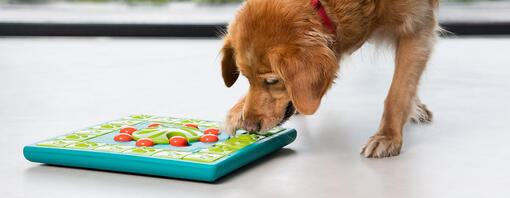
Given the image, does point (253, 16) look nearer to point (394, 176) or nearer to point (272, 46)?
point (272, 46)

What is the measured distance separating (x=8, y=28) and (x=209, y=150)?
18.8 ft

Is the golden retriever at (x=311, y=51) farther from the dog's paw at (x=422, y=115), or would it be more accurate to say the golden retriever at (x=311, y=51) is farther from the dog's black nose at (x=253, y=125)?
the dog's paw at (x=422, y=115)

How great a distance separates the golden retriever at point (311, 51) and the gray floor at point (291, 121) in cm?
15

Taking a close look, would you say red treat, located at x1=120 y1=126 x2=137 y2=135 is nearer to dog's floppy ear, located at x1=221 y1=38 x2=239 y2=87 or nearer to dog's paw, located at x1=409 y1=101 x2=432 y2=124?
dog's floppy ear, located at x1=221 y1=38 x2=239 y2=87

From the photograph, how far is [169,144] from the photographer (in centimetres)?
199

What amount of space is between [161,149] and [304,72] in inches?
19.2

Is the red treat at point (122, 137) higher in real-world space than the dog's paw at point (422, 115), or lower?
higher

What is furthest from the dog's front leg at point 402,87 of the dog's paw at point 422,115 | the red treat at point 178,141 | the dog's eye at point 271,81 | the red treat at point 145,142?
the red treat at point 145,142

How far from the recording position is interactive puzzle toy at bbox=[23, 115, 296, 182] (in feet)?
5.88

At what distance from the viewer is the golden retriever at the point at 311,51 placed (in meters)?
1.94

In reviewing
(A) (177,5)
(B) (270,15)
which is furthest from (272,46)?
(A) (177,5)

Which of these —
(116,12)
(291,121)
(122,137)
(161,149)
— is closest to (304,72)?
(161,149)

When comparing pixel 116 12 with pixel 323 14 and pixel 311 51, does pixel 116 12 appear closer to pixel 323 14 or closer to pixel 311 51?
pixel 323 14

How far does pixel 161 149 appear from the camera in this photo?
6.23 ft
